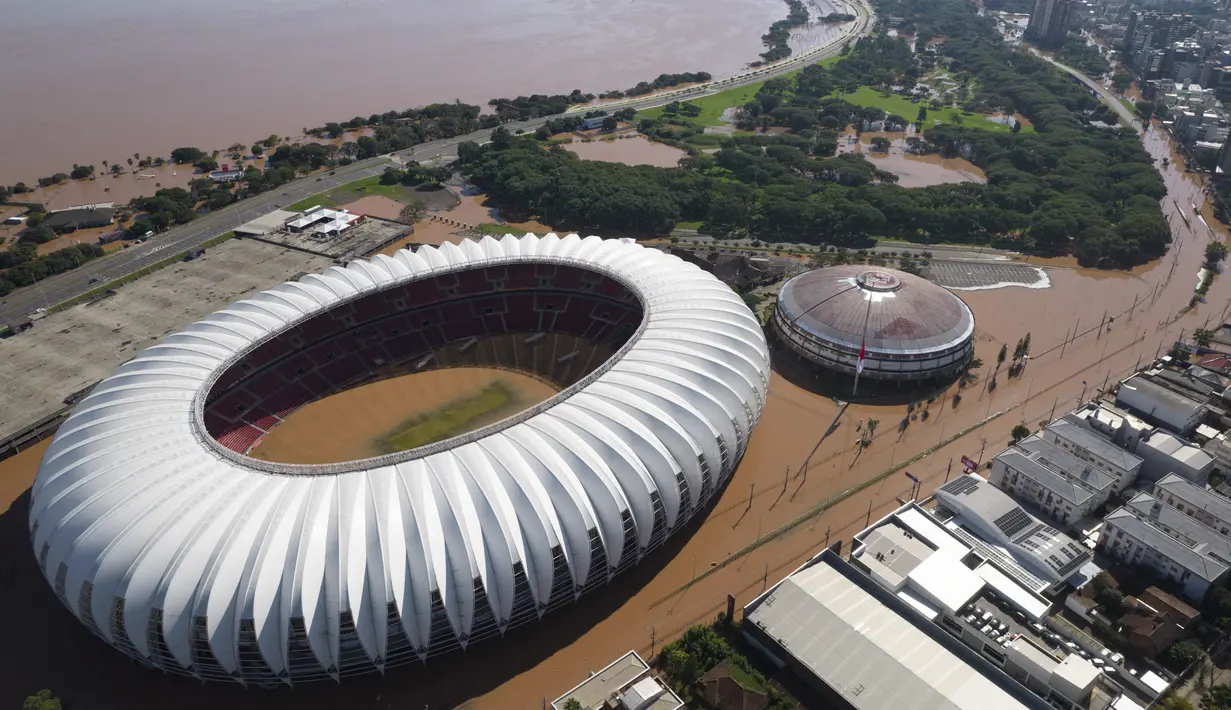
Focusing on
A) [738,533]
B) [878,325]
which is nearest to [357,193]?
[878,325]

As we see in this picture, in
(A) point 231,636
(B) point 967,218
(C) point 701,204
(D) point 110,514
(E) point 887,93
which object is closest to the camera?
(A) point 231,636

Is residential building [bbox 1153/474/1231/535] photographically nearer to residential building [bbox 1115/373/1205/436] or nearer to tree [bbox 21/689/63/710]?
residential building [bbox 1115/373/1205/436]

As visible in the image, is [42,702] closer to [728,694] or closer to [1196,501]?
[728,694]

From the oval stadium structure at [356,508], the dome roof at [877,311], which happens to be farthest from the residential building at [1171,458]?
the oval stadium structure at [356,508]

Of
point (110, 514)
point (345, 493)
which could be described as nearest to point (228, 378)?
point (110, 514)

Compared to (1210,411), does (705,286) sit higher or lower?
higher

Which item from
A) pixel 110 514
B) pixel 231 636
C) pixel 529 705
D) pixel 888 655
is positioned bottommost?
pixel 529 705

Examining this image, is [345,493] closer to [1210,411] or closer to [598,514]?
[598,514]
